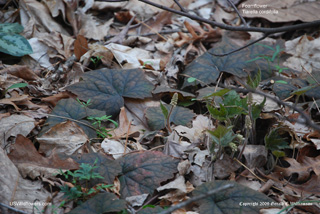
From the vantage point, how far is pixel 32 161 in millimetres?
1610

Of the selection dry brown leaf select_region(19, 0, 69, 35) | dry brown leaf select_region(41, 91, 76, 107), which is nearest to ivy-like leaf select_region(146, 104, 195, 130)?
dry brown leaf select_region(41, 91, 76, 107)

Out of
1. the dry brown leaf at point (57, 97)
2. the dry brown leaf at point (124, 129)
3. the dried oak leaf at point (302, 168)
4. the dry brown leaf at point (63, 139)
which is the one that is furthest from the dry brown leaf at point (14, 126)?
the dried oak leaf at point (302, 168)

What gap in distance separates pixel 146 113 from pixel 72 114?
515 mm

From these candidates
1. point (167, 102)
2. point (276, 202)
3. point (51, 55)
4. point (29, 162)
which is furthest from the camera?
point (51, 55)

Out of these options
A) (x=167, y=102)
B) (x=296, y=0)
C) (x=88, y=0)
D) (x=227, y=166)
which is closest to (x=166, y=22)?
(x=88, y=0)

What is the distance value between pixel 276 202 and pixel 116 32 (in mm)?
2368

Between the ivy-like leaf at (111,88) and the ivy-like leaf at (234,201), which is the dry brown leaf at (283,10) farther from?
the ivy-like leaf at (234,201)

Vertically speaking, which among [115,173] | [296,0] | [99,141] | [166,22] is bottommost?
[99,141]

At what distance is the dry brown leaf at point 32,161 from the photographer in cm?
156

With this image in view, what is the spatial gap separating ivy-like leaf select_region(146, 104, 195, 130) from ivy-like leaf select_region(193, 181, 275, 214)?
25.0 inches

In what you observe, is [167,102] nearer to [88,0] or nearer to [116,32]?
[116,32]

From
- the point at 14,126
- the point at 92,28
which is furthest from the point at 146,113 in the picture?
the point at 92,28

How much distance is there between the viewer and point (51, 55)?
8.71 ft

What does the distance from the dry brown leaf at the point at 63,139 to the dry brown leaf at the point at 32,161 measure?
109 mm
